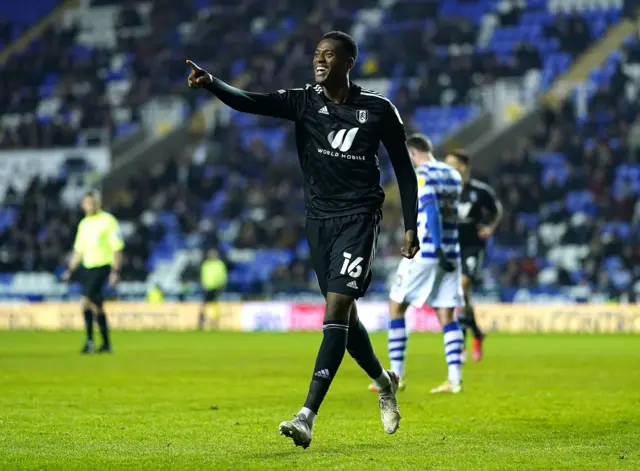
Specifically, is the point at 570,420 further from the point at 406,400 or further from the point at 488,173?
the point at 488,173

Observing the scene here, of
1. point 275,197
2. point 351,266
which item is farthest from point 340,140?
point 275,197

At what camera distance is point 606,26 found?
3912 centimetres

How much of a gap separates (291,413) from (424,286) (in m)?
2.66

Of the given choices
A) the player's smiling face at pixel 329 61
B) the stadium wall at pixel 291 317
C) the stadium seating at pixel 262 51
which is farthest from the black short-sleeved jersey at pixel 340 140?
the stadium seating at pixel 262 51

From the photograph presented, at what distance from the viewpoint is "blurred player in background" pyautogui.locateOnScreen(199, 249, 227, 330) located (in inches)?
1249

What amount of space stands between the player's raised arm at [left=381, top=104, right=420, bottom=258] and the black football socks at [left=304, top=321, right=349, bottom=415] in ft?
2.04

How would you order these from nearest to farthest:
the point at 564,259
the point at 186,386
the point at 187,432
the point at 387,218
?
1. the point at 187,432
2. the point at 186,386
3. the point at 564,259
4. the point at 387,218

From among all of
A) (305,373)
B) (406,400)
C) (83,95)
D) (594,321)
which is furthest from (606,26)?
(406,400)

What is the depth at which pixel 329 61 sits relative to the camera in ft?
24.2

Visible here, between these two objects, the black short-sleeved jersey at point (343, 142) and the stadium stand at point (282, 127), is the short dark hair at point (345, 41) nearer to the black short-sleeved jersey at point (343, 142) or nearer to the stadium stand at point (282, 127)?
the black short-sleeved jersey at point (343, 142)

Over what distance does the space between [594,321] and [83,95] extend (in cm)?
2264

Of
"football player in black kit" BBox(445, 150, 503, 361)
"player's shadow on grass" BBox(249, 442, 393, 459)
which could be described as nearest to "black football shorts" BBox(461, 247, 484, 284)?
"football player in black kit" BBox(445, 150, 503, 361)

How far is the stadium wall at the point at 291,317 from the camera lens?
28109mm

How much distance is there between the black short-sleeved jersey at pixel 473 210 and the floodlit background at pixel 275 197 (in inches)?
63.5
